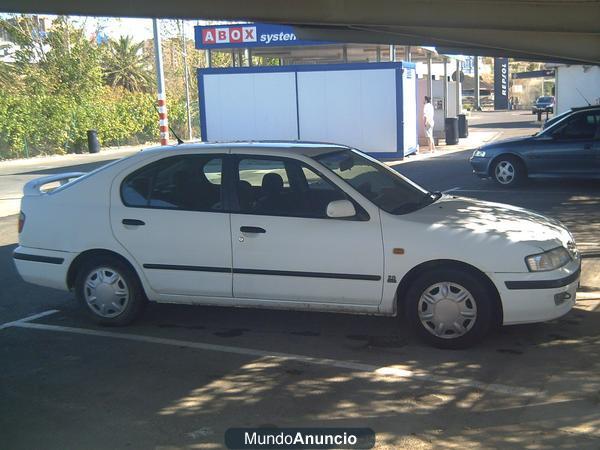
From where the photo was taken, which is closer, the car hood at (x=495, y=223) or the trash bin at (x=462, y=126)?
the car hood at (x=495, y=223)

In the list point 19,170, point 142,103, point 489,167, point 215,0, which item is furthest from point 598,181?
point 142,103

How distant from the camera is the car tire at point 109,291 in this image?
586 cm

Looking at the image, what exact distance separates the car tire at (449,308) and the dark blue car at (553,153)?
936cm

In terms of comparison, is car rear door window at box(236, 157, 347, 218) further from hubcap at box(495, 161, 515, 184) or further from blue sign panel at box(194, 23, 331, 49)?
blue sign panel at box(194, 23, 331, 49)

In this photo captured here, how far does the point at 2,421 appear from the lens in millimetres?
4219

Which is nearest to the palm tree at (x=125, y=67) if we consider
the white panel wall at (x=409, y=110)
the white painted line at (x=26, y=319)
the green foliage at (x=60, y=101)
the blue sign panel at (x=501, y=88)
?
the green foliage at (x=60, y=101)

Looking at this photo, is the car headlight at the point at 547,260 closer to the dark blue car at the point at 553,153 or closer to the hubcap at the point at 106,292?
the hubcap at the point at 106,292

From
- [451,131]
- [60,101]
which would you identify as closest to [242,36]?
[451,131]

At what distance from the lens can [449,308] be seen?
511 centimetres

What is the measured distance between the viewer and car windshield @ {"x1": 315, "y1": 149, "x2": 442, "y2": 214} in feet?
18.4

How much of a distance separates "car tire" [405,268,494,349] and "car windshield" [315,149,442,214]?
0.69 m

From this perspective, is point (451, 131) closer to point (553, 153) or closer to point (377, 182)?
point (553, 153)

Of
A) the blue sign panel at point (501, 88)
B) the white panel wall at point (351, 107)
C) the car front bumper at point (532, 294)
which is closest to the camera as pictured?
the car front bumper at point (532, 294)

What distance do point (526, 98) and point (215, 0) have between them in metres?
85.6
